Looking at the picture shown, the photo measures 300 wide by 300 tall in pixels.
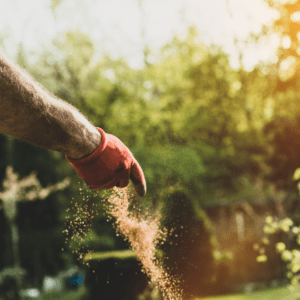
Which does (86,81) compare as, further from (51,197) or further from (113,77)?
(51,197)

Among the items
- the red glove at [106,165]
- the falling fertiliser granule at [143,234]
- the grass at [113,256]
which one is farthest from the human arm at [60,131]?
the grass at [113,256]

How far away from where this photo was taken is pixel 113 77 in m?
14.0

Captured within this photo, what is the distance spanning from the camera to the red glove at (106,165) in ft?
4.90

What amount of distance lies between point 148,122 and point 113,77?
200cm

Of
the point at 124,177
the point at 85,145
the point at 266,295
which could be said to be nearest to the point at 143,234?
the point at 124,177

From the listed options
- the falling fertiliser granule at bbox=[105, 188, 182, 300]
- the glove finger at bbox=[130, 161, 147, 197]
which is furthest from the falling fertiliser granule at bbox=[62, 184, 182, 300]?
the glove finger at bbox=[130, 161, 147, 197]

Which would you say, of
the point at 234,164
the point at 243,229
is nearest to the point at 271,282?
the point at 243,229

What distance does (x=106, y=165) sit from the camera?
153 centimetres

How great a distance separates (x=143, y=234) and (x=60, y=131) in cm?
95

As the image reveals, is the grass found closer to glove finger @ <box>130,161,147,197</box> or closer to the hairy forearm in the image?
glove finger @ <box>130,161,147,197</box>

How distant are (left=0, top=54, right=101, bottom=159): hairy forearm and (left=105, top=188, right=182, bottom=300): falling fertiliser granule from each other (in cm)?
69

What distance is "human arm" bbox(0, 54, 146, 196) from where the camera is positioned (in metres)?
1.16

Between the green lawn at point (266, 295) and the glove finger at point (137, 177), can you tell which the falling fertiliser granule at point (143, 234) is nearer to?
the glove finger at point (137, 177)

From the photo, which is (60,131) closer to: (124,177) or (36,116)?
(36,116)
